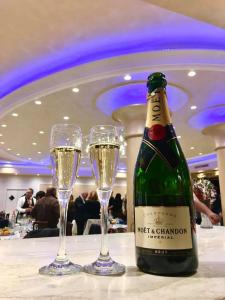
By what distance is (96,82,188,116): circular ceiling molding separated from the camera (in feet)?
14.3

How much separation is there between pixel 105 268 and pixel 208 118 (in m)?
6.09

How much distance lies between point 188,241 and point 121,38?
351cm

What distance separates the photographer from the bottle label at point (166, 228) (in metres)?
0.47

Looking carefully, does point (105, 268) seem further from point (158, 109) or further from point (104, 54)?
point (104, 54)

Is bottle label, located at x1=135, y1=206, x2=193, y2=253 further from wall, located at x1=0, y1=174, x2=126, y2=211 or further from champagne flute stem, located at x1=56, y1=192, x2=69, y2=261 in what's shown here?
wall, located at x1=0, y1=174, x2=126, y2=211

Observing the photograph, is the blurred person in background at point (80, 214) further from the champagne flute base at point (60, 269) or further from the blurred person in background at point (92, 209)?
the champagne flute base at point (60, 269)

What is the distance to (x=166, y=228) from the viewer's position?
468 mm

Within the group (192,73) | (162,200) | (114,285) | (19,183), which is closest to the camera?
(114,285)

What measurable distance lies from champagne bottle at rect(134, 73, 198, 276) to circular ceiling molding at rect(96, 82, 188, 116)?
380 cm

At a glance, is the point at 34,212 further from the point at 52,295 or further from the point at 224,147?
the point at 224,147

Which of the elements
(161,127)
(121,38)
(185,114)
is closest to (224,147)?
Answer: (185,114)

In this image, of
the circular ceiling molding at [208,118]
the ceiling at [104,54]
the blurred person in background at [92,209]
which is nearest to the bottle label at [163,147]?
the ceiling at [104,54]

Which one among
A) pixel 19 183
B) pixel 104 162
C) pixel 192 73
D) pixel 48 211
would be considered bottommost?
pixel 48 211

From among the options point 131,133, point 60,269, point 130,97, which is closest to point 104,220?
point 60,269
